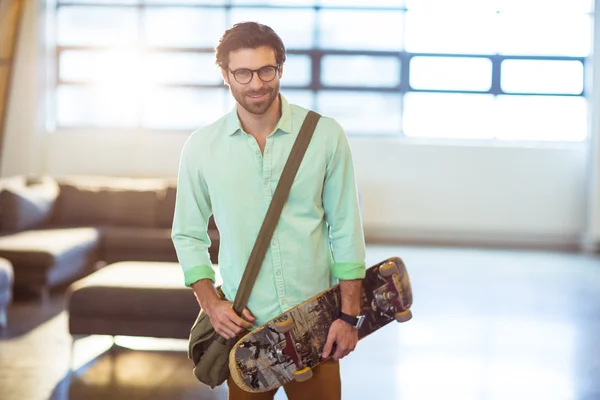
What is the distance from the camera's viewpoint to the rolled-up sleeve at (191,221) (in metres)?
1.98

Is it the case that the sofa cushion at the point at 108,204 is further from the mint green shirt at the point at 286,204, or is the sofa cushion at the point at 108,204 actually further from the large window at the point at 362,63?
the mint green shirt at the point at 286,204

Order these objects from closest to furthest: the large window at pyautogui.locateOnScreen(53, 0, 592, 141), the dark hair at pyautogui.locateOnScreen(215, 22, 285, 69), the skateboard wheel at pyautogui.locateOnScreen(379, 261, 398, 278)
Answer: the dark hair at pyautogui.locateOnScreen(215, 22, 285, 69), the skateboard wheel at pyautogui.locateOnScreen(379, 261, 398, 278), the large window at pyautogui.locateOnScreen(53, 0, 592, 141)

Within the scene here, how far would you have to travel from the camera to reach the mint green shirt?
1.93 metres

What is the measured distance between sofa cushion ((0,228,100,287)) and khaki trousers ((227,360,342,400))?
390 cm

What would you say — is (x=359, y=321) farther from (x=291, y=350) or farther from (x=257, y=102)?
(x=257, y=102)

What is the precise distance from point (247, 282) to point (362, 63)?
7538 millimetres

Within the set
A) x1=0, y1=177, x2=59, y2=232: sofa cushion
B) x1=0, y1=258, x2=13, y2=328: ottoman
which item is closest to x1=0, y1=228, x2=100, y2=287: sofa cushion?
x1=0, y1=177, x2=59, y2=232: sofa cushion

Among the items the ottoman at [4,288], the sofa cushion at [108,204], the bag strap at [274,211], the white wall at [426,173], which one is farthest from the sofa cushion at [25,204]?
the bag strap at [274,211]

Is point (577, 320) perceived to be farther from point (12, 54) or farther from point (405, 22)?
point (12, 54)

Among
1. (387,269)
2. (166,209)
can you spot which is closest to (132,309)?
(387,269)

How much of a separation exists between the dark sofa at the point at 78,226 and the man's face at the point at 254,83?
4058mm

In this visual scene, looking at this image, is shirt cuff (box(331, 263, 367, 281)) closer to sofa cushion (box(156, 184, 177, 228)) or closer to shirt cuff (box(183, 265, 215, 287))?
shirt cuff (box(183, 265, 215, 287))

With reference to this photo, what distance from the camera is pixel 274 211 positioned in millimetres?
1909

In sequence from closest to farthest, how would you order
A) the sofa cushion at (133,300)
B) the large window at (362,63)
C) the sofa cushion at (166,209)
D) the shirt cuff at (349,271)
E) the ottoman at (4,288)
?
the shirt cuff at (349,271) < the sofa cushion at (133,300) < the ottoman at (4,288) < the sofa cushion at (166,209) < the large window at (362,63)
